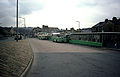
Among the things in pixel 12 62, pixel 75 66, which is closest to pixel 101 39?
pixel 75 66

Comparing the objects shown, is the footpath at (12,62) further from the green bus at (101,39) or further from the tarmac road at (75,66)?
the green bus at (101,39)

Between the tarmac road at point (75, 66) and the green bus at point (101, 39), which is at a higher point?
the green bus at point (101, 39)

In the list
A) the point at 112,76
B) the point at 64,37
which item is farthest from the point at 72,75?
the point at 64,37

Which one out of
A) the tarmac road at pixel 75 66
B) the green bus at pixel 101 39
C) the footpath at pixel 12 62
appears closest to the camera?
the footpath at pixel 12 62

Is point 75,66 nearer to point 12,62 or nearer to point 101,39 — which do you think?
point 12,62

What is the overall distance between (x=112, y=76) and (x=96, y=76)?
83 cm

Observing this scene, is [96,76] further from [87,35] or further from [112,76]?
[87,35]

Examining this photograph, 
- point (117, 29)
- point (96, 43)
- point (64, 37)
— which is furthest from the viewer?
point (117, 29)

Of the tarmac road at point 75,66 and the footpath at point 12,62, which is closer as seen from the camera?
the footpath at point 12,62

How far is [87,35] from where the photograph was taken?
29.4 m

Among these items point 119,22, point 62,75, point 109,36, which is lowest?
point 62,75

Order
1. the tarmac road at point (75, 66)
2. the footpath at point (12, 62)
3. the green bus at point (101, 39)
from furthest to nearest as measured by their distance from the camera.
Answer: the green bus at point (101, 39) < the tarmac road at point (75, 66) < the footpath at point (12, 62)

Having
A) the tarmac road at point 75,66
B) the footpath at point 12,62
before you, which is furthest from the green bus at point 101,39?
the footpath at point 12,62

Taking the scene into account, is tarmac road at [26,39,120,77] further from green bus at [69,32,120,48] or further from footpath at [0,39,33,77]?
green bus at [69,32,120,48]
